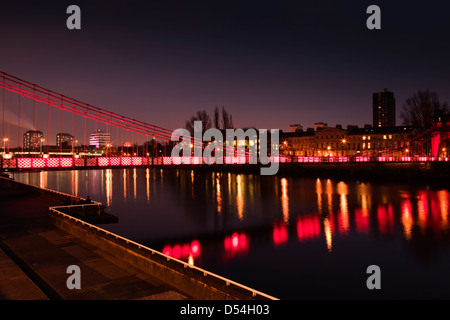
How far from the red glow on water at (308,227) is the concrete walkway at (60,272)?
18578 millimetres

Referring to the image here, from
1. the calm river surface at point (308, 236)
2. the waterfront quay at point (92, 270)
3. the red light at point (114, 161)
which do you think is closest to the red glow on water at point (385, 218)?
the calm river surface at point (308, 236)

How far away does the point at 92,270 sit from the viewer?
583 inches

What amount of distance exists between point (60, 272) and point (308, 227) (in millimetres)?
24800

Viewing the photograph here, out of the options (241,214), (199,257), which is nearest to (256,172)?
(241,214)

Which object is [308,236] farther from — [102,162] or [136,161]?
[102,162]

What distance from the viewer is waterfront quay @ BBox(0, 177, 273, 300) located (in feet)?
40.7

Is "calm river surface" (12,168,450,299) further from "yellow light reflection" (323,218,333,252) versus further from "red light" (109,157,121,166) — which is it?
"red light" (109,157,121,166)

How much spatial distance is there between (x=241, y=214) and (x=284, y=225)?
24.7 feet

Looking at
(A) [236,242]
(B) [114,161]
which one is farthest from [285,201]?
(B) [114,161]

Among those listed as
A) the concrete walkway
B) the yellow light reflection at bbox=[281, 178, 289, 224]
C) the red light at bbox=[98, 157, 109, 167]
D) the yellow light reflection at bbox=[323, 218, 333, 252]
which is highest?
the red light at bbox=[98, 157, 109, 167]

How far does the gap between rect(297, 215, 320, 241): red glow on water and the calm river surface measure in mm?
94

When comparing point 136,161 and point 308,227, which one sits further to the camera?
point 308,227

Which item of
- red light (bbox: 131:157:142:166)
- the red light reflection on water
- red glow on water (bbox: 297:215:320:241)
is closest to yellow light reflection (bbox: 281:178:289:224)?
red glow on water (bbox: 297:215:320:241)

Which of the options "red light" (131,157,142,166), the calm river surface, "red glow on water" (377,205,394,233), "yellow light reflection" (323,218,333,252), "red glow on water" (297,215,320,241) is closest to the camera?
the calm river surface
